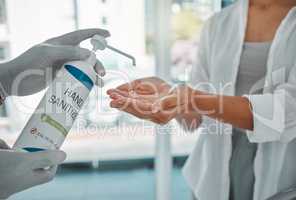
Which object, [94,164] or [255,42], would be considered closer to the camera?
[255,42]

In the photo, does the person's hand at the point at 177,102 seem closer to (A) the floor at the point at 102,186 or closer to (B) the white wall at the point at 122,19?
(B) the white wall at the point at 122,19

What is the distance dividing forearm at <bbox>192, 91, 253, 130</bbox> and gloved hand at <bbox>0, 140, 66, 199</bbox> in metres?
0.33

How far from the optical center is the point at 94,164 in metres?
2.31

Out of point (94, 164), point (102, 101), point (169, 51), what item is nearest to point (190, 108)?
point (102, 101)

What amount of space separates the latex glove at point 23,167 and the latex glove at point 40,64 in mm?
177

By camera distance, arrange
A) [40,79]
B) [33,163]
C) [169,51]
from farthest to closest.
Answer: [169,51] < [40,79] < [33,163]

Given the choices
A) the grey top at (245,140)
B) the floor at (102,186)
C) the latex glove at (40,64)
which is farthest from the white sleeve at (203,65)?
the floor at (102,186)

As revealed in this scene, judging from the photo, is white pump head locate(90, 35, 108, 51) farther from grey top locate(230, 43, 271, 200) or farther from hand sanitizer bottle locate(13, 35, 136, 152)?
grey top locate(230, 43, 271, 200)

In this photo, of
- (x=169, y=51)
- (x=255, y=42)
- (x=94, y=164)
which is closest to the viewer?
(x=255, y=42)

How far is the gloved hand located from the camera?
0.53 m

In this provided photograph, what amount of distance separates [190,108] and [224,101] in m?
0.08

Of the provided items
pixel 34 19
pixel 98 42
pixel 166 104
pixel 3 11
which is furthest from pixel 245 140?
pixel 3 11

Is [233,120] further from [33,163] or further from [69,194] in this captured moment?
[69,194]

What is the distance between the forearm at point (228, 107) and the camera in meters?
0.71
